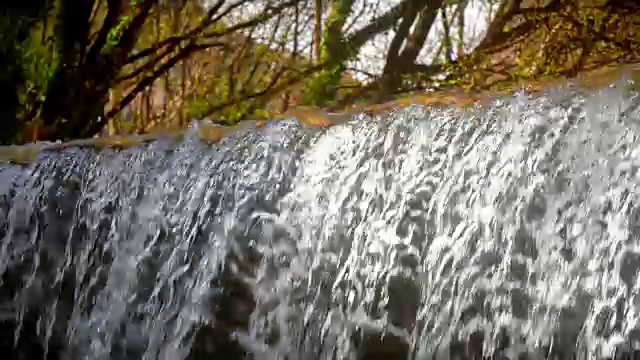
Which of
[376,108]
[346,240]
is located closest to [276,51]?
[376,108]

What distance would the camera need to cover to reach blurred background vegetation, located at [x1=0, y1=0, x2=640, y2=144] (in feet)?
16.0

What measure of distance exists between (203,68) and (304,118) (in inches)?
201

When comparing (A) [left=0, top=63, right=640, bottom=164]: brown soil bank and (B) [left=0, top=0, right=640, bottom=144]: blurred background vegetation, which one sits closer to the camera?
(A) [left=0, top=63, right=640, bottom=164]: brown soil bank

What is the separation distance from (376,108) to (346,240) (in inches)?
17.0

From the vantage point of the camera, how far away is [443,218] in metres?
2.22

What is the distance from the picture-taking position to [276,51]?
7070 mm

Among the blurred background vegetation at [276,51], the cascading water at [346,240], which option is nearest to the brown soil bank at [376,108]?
the cascading water at [346,240]

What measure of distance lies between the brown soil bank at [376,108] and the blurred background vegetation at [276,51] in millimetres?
1964

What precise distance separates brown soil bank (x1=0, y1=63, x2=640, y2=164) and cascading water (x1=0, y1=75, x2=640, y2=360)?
5 cm

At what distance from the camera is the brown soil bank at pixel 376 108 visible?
224cm

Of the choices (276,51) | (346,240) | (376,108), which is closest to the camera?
(346,240)

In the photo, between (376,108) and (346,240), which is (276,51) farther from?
(346,240)

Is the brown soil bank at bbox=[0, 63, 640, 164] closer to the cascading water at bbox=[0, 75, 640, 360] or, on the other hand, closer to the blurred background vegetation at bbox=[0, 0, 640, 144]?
the cascading water at bbox=[0, 75, 640, 360]

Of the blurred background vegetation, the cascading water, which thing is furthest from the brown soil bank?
the blurred background vegetation
